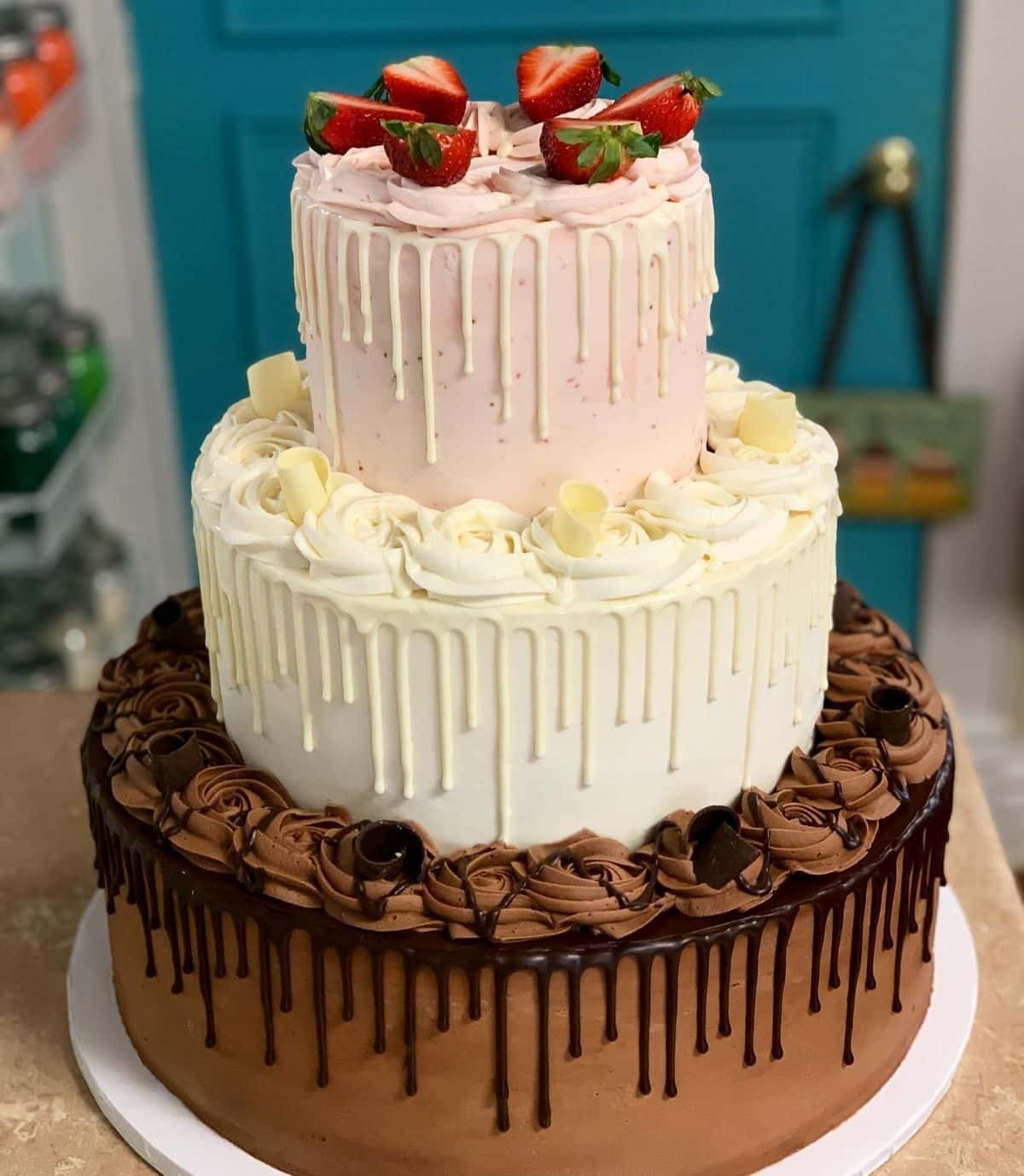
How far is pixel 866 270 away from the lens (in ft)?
11.5

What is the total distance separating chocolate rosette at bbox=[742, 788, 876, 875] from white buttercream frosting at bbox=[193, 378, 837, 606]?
0.97ft

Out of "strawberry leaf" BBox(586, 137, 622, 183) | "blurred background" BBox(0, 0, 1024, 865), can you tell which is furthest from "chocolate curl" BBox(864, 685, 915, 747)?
"blurred background" BBox(0, 0, 1024, 865)

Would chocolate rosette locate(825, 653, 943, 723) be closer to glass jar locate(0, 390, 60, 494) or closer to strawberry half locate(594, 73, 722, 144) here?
strawberry half locate(594, 73, 722, 144)

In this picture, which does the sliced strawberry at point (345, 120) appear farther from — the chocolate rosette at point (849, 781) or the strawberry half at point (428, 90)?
the chocolate rosette at point (849, 781)

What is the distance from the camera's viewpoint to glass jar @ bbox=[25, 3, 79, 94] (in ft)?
10.4

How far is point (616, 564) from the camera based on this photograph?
1.60m

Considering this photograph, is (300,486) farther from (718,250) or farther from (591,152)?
(718,250)

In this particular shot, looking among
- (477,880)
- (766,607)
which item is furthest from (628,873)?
(766,607)

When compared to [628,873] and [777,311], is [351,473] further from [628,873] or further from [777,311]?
[777,311]

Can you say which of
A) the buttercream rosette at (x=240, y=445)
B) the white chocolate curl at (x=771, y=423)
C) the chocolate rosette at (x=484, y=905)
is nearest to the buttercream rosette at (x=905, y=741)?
the white chocolate curl at (x=771, y=423)

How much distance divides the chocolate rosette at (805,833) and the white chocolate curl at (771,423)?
1.39 feet

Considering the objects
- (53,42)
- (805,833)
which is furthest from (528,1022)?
(53,42)

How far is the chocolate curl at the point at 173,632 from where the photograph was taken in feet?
7.21

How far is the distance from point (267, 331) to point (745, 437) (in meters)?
2.05
